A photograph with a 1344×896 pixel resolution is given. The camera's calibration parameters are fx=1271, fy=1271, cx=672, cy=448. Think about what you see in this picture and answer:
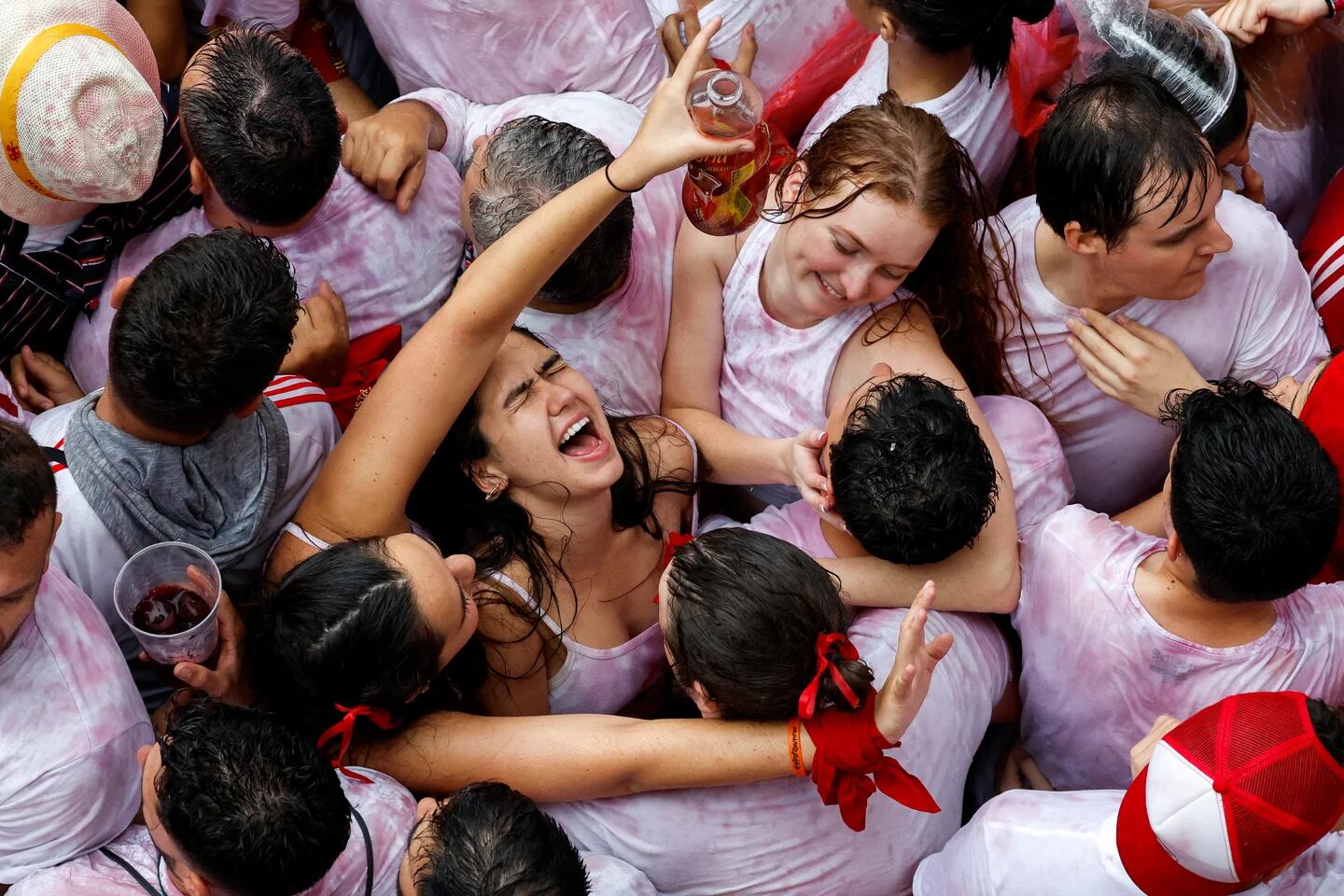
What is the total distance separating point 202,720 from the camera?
77.9 inches

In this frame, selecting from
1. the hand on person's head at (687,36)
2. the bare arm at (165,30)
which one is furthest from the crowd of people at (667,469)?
the bare arm at (165,30)

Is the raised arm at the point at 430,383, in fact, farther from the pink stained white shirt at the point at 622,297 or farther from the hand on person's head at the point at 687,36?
the hand on person's head at the point at 687,36

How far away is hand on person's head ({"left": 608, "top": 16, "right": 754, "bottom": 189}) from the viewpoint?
7.13 ft

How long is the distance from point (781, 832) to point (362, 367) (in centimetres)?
141

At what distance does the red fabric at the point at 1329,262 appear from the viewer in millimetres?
2977

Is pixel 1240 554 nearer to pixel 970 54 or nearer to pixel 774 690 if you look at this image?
pixel 774 690

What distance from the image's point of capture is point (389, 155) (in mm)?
2898

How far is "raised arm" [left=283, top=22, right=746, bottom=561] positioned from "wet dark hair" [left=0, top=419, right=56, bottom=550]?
581 millimetres

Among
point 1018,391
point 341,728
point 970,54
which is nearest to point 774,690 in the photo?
point 341,728

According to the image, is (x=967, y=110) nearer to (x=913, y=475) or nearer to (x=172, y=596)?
(x=913, y=475)

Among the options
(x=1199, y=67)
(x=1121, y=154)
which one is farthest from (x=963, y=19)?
(x=1199, y=67)

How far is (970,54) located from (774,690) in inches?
63.5

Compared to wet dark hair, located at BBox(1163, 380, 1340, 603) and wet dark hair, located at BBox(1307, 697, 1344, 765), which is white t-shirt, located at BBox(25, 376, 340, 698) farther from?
wet dark hair, located at BBox(1307, 697, 1344, 765)

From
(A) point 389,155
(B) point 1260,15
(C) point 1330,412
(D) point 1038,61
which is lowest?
(C) point 1330,412
